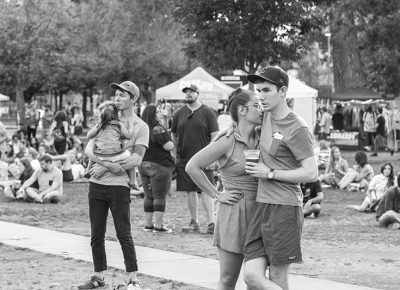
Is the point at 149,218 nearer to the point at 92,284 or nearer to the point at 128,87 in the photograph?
the point at 92,284

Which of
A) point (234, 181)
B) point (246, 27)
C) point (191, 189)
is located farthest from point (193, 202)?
point (246, 27)

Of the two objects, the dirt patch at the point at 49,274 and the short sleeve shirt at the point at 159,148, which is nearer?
the dirt patch at the point at 49,274

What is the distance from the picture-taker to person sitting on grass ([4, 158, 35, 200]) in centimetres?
1884

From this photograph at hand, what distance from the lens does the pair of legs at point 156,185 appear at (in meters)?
13.0

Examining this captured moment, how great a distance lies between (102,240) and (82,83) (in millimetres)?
46433

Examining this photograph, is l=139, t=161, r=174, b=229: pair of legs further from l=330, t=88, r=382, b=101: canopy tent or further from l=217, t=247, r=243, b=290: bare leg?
l=330, t=88, r=382, b=101: canopy tent

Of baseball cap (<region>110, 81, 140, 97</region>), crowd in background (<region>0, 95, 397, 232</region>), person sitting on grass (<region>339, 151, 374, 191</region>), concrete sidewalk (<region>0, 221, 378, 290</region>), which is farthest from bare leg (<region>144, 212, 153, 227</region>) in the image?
person sitting on grass (<region>339, 151, 374, 191</region>)

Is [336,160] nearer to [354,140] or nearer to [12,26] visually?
[354,140]

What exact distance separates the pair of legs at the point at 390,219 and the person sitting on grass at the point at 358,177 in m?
5.93

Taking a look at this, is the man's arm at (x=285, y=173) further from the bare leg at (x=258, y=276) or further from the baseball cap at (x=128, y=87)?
the baseball cap at (x=128, y=87)

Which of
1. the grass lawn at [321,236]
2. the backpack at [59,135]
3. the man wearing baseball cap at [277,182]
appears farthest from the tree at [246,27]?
the man wearing baseball cap at [277,182]

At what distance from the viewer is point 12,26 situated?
40531mm

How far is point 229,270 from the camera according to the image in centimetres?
669

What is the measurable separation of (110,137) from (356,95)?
28.8 meters
